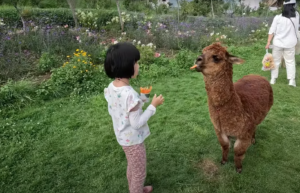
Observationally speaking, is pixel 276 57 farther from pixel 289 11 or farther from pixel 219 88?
pixel 219 88

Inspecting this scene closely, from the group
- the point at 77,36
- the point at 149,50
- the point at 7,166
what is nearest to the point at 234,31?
the point at 149,50

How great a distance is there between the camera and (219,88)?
2.23 m

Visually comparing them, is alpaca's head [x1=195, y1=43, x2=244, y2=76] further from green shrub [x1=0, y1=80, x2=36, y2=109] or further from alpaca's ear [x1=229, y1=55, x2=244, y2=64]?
green shrub [x1=0, y1=80, x2=36, y2=109]

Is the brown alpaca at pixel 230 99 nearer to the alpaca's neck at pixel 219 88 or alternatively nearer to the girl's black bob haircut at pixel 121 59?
the alpaca's neck at pixel 219 88

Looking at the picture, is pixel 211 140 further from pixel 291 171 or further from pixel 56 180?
pixel 56 180

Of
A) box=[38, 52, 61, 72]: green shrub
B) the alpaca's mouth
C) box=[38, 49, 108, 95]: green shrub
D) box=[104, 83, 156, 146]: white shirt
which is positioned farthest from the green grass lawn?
box=[38, 52, 61, 72]: green shrub

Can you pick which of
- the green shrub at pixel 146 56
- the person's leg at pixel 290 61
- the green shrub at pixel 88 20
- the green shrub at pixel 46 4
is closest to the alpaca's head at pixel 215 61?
the person's leg at pixel 290 61

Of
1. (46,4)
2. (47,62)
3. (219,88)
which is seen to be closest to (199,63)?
(219,88)

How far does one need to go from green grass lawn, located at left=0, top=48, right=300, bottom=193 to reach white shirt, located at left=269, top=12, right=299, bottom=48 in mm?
1373

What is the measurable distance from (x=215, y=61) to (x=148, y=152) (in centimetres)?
182

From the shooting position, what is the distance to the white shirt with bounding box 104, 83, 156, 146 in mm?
1799

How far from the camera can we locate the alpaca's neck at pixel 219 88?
220cm

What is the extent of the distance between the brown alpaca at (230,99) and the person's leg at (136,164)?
2.98 feet

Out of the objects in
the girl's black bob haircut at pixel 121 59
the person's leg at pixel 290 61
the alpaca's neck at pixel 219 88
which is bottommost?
the person's leg at pixel 290 61
